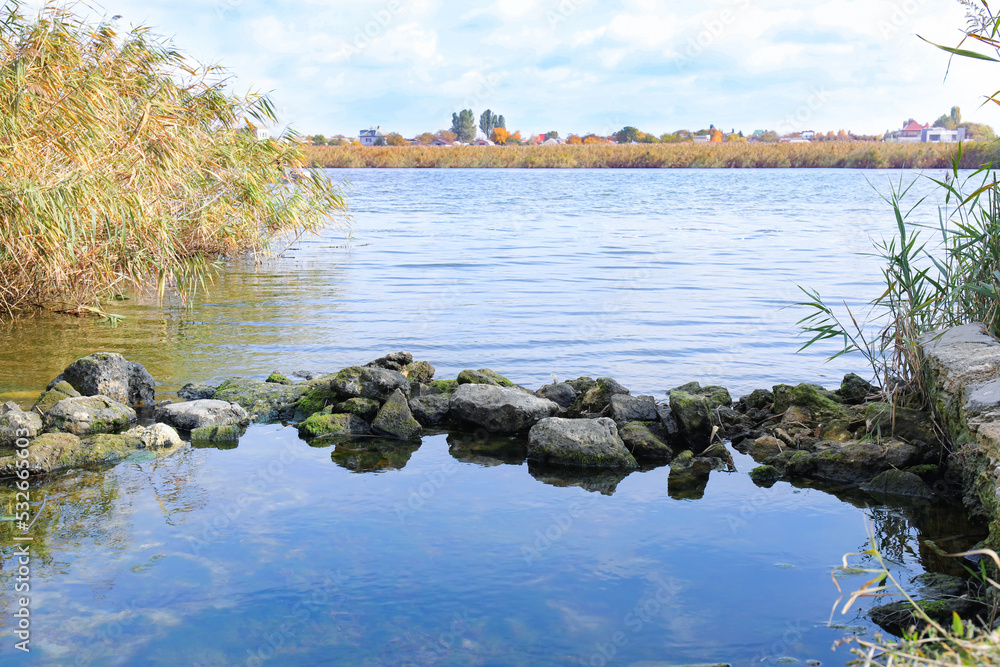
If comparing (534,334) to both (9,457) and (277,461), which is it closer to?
(277,461)

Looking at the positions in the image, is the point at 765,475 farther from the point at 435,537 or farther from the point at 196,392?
the point at 196,392

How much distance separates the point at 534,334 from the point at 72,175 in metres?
5.64

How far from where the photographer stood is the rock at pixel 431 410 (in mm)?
7426

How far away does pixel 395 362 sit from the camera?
8250 millimetres

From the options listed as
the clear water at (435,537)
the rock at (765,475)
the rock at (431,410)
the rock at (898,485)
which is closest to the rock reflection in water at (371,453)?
the clear water at (435,537)

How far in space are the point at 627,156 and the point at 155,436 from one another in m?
70.7

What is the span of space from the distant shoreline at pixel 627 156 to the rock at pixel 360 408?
61.7 metres

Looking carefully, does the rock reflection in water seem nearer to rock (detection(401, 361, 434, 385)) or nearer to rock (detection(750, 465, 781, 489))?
rock (detection(401, 361, 434, 385))

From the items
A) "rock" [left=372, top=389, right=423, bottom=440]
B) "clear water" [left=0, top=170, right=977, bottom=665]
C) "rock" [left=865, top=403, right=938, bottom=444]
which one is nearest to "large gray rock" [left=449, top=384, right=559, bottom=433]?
"clear water" [left=0, top=170, right=977, bottom=665]

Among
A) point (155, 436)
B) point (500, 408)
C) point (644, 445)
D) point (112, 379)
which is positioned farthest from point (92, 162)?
point (644, 445)

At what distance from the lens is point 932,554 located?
4832mm

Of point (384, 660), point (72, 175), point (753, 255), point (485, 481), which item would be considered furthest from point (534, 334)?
point (753, 255)

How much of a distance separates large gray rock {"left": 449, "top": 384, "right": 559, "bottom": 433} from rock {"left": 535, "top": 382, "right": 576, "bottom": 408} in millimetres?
362

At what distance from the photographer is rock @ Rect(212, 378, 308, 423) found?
7.50 m
